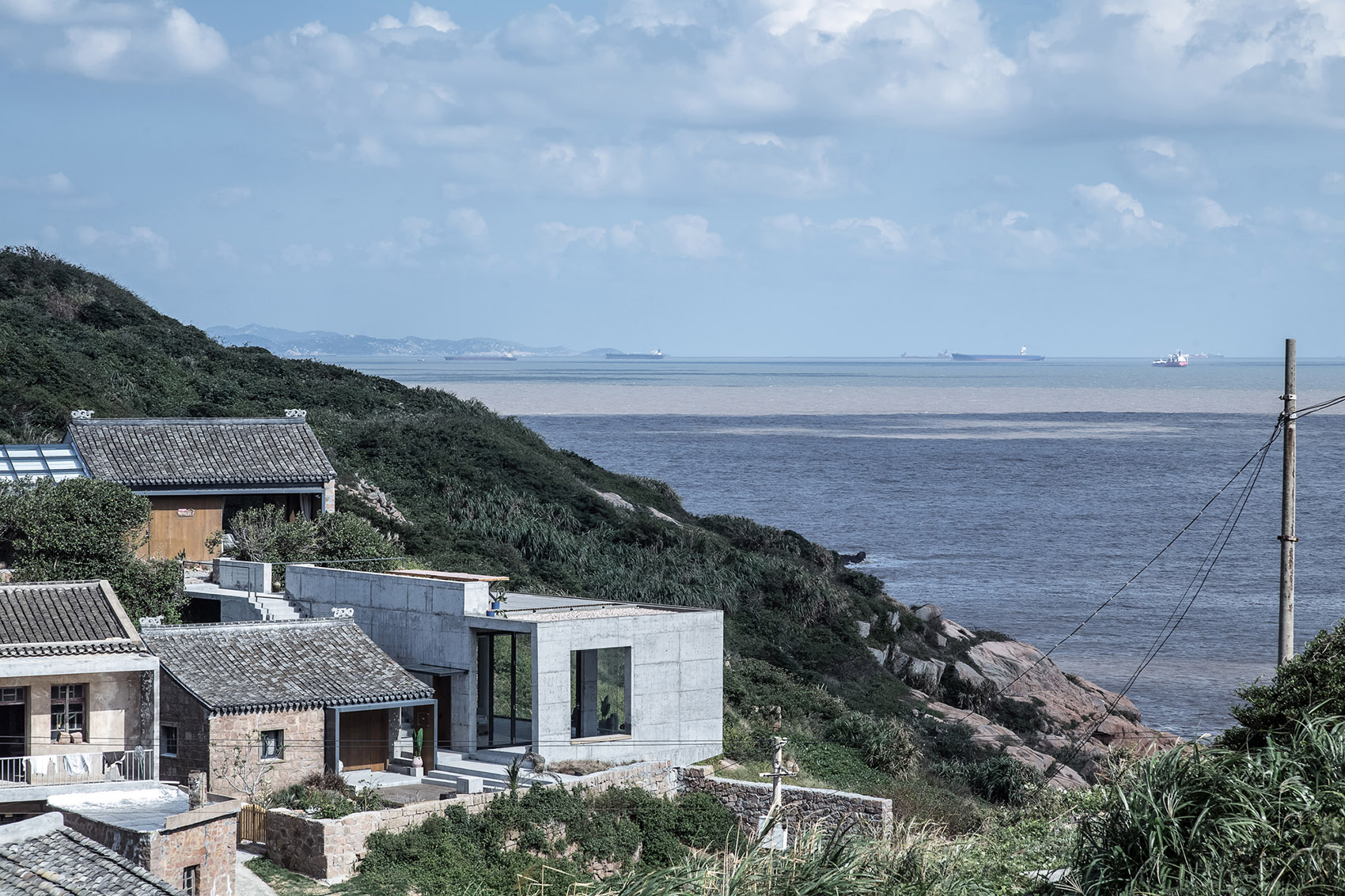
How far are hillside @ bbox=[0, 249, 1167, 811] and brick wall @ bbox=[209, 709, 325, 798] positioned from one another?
377 inches

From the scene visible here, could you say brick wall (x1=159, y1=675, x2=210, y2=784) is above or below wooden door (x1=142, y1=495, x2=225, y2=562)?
below

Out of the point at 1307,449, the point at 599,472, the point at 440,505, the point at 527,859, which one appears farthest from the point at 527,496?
the point at 1307,449

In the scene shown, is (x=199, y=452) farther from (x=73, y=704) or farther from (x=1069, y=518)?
(x=1069, y=518)

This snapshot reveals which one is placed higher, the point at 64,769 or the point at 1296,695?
the point at 1296,695

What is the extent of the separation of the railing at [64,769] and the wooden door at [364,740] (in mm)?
4097

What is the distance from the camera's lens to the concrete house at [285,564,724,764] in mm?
28734

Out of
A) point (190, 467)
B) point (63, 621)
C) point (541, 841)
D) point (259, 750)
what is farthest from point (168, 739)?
point (190, 467)

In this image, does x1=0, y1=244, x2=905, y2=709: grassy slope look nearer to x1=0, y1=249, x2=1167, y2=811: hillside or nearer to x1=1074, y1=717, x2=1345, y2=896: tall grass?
x1=0, y1=249, x2=1167, y2=811: hillside

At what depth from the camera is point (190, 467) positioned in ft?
131

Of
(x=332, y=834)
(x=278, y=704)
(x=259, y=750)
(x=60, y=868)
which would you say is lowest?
(x=332, y=834)

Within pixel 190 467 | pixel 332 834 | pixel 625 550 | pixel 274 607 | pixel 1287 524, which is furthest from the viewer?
pixel 625 550

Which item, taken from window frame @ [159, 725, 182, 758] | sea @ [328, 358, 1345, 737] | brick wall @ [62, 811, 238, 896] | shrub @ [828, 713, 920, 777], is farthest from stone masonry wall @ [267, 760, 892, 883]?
sea @ [328, 358, 1345, 737]

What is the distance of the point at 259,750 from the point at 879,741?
49.8ft

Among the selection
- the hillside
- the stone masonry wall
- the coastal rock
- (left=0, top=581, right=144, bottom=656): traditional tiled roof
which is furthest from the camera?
the coastal rock
